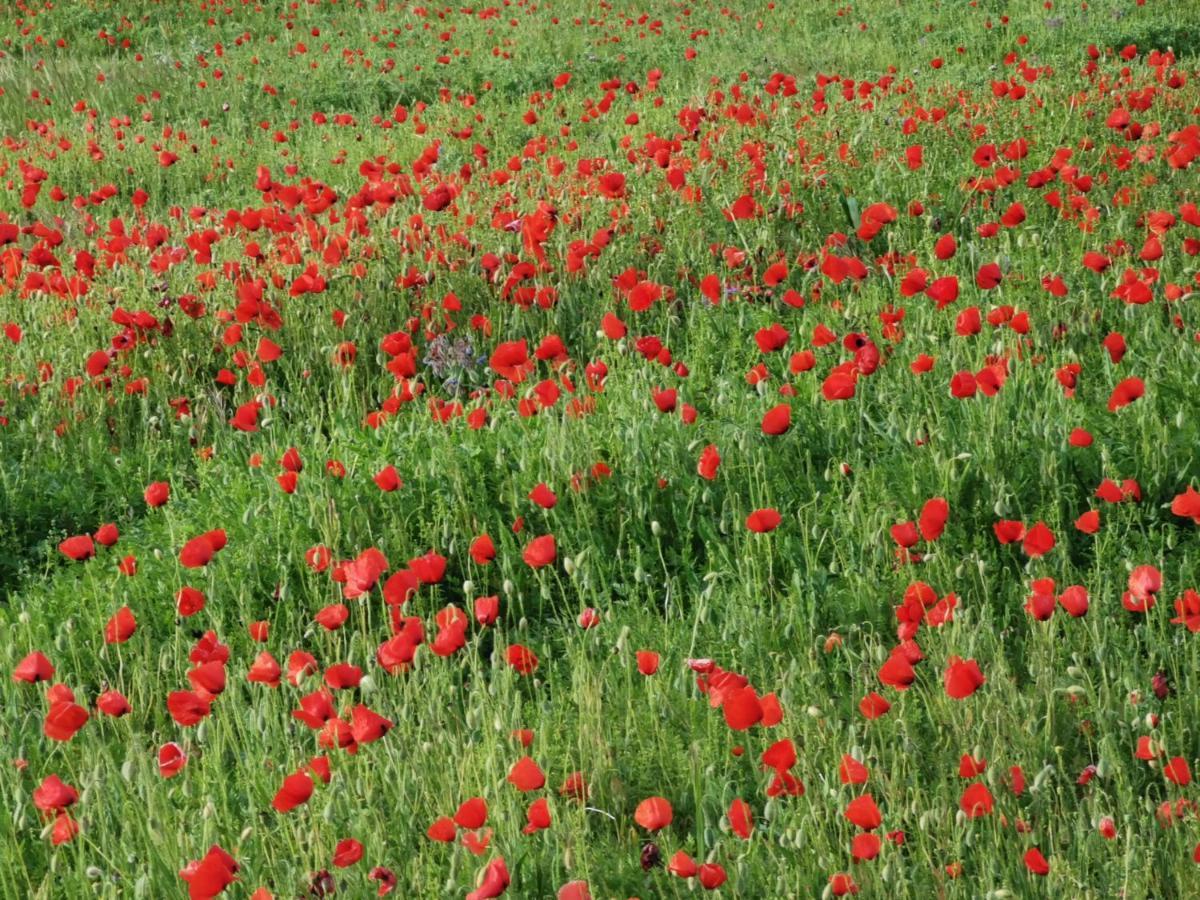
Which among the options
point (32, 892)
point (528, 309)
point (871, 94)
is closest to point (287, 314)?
point (528, 309)

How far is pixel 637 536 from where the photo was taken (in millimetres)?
3695

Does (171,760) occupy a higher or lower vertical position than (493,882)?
lower

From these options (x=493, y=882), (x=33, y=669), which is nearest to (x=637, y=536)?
(x=33, y=669)

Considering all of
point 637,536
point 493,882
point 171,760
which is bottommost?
point 637,536

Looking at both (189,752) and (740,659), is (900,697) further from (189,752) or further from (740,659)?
(189,752)

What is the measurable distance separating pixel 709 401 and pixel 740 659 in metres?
1.40

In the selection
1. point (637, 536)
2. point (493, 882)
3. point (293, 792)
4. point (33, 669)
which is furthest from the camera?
point (637, 536)

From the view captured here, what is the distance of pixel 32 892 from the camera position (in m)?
2.39

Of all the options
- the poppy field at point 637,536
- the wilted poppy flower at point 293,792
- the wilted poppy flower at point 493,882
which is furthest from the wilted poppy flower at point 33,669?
the wilted poppy flower at point 493,882

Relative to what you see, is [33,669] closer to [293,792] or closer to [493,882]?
[293,792]

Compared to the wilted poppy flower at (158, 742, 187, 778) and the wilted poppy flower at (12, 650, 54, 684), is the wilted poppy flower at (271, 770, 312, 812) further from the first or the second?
the wilted poppy flower at (12, 650, 54, 684)

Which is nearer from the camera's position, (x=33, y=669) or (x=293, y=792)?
(x=293, y=792)

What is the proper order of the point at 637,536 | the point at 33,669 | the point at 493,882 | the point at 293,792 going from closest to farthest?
the point at 493,882 → the point at 293,792 → the point at 33,669 → the point at 637,536

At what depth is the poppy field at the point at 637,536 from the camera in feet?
7.88
